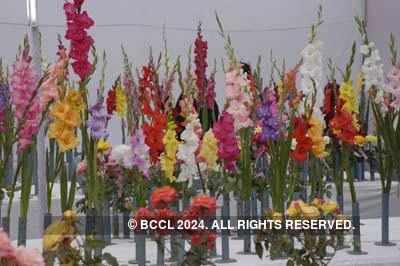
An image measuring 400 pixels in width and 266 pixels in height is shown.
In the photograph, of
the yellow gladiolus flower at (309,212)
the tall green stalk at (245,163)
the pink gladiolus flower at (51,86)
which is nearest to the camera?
the yellow gladiolus flower at (309,212)

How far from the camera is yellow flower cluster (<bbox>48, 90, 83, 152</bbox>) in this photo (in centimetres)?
170

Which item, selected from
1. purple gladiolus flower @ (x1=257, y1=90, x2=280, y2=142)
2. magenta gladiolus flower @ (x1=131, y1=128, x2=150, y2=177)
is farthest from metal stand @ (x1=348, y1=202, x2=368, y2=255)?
magenta gladiolus flower @ (x1=131, y1=128, x2=150, y2=177)

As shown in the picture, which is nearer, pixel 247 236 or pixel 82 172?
pixel 247 236

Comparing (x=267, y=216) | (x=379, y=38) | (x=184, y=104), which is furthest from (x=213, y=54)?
(x=267, y=216)

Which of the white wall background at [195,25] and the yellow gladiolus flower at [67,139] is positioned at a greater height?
the white wall background at [195,25]

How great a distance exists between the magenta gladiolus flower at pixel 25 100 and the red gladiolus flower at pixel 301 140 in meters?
0.61

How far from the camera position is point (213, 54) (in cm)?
615

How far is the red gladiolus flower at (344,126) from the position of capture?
1934 millimetres

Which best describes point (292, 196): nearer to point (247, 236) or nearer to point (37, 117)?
point (247, 236)

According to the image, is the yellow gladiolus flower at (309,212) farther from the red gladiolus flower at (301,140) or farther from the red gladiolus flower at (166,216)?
the red gladiolus flower at (301,140)

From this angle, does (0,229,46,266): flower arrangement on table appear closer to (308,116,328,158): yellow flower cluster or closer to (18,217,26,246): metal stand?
(18,217,26,246): metal stand

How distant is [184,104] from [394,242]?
651mm

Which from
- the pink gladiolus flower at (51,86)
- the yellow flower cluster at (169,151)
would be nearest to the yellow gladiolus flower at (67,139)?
the pink gladiolus flower at (51,86)

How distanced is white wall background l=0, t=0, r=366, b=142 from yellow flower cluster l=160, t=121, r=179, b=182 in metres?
3.72
